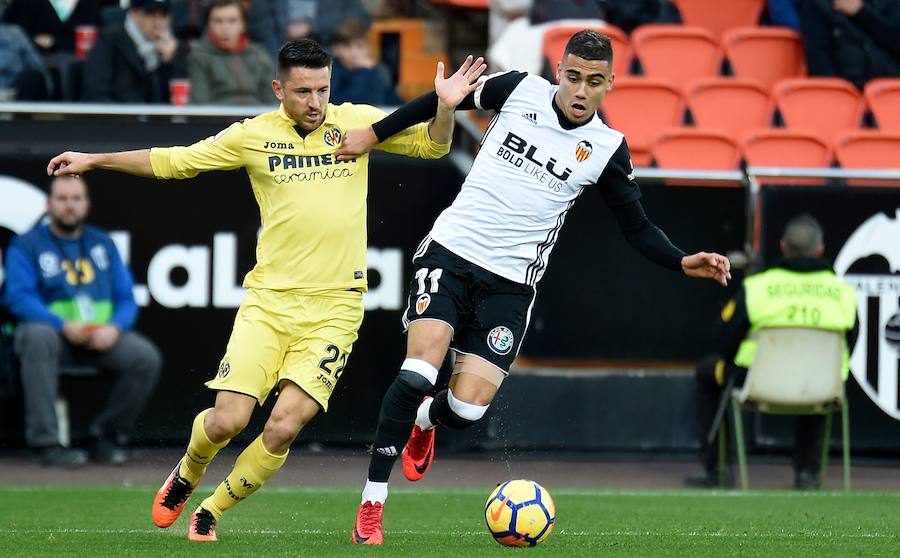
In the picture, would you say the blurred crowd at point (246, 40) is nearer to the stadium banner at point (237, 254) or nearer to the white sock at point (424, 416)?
the stadium banner at point (237, 254)

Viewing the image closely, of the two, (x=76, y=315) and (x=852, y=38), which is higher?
(x=852, y=38)

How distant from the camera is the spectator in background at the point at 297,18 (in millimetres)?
12281

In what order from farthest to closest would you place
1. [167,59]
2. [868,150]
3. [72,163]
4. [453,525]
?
[868,150] → [167,59] → [453,525] → [72,163]

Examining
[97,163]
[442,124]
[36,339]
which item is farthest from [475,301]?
[36,339]

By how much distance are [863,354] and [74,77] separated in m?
5.99

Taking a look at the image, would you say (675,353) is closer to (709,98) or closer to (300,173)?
(709,98)

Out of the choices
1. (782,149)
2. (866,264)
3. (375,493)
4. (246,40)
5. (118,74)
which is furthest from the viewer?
(782,149)

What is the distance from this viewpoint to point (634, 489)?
1011 cm

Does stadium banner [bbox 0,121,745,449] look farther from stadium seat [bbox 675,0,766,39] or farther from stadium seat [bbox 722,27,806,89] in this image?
stadium seat [bbox 675,0,766,39]

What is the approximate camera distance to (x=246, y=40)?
11766 mm

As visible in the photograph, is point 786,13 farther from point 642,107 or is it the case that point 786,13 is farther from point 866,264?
point 866,264

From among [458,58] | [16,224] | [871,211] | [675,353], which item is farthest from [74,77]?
[871,211]

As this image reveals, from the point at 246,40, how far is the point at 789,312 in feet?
15.2

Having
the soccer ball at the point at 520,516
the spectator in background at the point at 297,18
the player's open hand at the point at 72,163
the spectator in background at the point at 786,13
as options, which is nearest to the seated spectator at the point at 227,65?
the spectator in background at the point at 297,18
